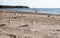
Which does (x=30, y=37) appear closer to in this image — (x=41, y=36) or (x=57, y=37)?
(x=41, y=36)

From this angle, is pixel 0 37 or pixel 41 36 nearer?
pixel 0 37

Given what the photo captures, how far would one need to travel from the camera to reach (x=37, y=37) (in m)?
13.3

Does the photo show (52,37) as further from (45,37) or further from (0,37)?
(0,37)

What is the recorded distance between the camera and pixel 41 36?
45.1 ft

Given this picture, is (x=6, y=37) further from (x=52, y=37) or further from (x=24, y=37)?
(x=52, y=37)

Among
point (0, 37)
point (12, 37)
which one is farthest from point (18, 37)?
point (0, 37)

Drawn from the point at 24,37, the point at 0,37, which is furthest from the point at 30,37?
the point at 0,37

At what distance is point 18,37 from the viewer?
42.1ft

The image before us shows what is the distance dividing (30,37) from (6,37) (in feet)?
5.27

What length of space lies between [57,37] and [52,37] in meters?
0.37

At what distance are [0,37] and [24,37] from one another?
5.24 feet

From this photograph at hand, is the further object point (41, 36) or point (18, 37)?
point (41, 36)

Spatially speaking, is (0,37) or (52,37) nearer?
(0,37)

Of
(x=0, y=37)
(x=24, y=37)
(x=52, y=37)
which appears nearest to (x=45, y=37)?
(x=52, y=37)
